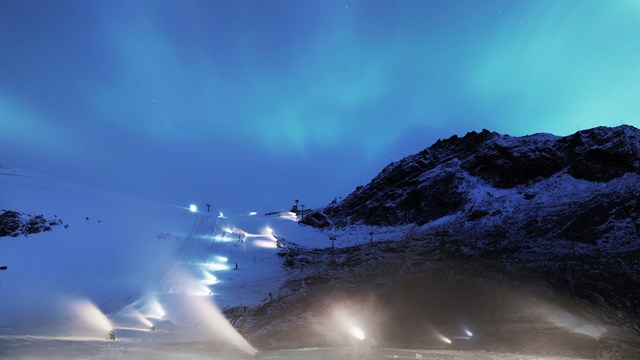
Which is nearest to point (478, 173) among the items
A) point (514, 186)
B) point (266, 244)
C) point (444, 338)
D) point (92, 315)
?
point (514, 186)

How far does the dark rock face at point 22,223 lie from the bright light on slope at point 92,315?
14911 mm

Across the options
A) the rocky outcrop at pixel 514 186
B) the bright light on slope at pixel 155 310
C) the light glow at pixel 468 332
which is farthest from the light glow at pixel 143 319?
the rocky outcrop at pixel 514 186

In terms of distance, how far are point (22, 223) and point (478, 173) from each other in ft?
220

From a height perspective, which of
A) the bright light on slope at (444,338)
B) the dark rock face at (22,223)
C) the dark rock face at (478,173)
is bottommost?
the bright light on slope at (444,338)

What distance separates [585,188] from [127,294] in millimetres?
55707

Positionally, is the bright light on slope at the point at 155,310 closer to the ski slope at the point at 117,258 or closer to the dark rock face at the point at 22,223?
the ski slope at the point at 117,258

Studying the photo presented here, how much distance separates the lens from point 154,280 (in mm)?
38156

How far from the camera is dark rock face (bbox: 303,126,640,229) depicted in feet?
188

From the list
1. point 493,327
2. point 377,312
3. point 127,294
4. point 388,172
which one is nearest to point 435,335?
point 493,327

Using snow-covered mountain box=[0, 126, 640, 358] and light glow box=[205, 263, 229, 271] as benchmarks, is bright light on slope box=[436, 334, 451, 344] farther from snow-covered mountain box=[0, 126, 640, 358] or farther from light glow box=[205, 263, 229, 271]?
light glow box=[205, 263, 229, 271]

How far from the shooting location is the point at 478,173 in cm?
7244

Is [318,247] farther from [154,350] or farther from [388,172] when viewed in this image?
[154,350]

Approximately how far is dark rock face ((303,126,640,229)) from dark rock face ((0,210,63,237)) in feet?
148

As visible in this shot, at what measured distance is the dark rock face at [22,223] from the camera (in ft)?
132
